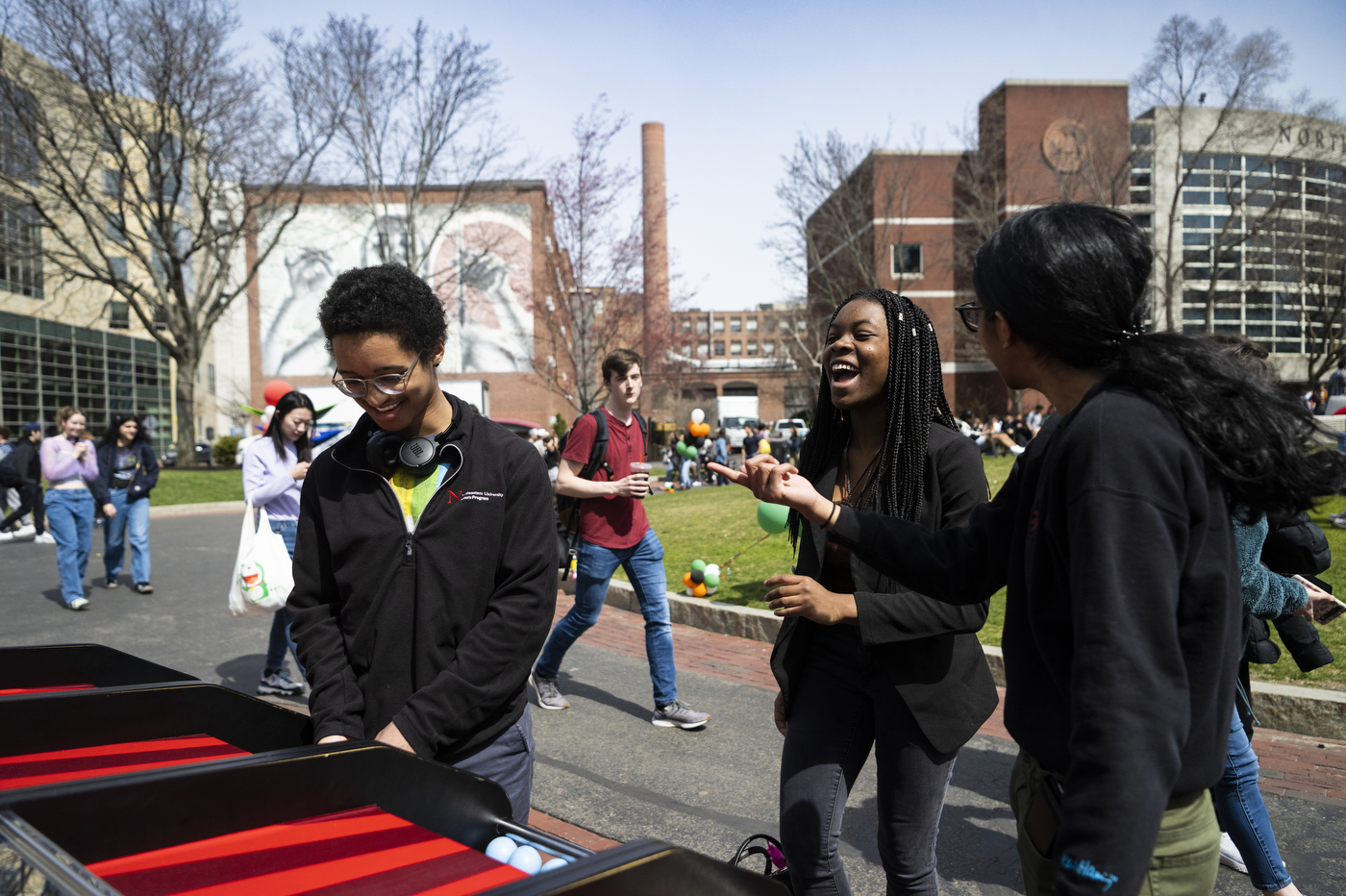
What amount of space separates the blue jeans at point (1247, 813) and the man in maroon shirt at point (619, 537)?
3.01 meters

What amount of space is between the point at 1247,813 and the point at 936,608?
1.54m

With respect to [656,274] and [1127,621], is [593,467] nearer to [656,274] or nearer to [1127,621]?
[1127,621]

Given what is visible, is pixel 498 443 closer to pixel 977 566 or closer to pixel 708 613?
pixel 977 566

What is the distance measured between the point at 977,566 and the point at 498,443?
1.24 metres

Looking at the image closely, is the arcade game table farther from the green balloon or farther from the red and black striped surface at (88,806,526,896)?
the green balloon

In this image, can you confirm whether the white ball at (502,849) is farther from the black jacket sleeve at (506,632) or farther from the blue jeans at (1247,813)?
the blue jeans at (1247,813)

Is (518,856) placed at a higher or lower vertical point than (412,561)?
lower

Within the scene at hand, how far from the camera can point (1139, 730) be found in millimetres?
1184

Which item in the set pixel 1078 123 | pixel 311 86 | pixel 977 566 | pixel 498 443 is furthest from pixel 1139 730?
pixel 1078 123

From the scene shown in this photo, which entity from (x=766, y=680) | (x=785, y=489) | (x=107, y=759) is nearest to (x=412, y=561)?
(x=107, y=759)

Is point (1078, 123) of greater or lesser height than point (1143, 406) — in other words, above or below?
above

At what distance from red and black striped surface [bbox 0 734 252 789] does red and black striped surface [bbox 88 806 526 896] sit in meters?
0.33

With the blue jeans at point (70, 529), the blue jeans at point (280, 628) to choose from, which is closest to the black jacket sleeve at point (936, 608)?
the blue jeans at point (280, 628)

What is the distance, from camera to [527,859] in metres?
1.56
